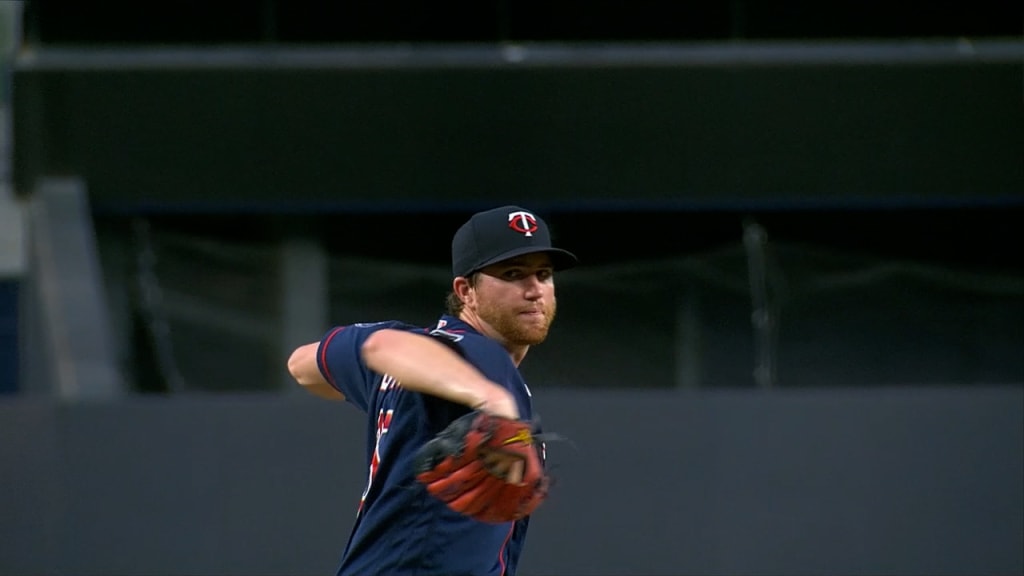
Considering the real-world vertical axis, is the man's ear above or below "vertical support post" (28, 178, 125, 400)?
above

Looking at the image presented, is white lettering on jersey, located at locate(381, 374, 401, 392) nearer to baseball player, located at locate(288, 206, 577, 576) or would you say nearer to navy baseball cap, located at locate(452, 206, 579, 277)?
baseball player, located at locate(288, 206, 577, 576)

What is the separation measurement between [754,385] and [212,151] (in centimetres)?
371

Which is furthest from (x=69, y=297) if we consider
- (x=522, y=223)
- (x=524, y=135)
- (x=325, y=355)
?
(x=522, y=223)

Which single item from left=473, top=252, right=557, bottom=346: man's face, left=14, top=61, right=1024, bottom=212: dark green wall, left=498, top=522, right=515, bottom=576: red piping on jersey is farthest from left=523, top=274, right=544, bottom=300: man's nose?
left=14, top=61, right=1024, bottom=212: dark green wall

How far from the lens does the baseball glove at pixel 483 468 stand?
10.1 ft

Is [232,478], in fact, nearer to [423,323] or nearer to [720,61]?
[423,323]

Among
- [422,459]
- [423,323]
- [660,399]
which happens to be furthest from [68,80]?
[422,459]

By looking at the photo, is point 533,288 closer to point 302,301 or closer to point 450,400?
point 450,400

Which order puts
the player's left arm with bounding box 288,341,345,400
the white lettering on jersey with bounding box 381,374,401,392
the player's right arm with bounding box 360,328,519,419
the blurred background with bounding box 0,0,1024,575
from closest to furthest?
1. the player's right arm with bounding box 360,328,519,419
2. the white lettering on jersey with bounding box 381,374,401,392
3. the player's left arm with bounding box 288,341,345,400
4. the blurred background with bounding box 0,0,1024,575

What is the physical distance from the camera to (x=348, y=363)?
3541 millimetres

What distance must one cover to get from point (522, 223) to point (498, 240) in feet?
0.24

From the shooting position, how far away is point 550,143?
394 inches

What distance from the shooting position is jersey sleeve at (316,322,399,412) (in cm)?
347

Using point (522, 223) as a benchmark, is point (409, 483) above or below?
below
